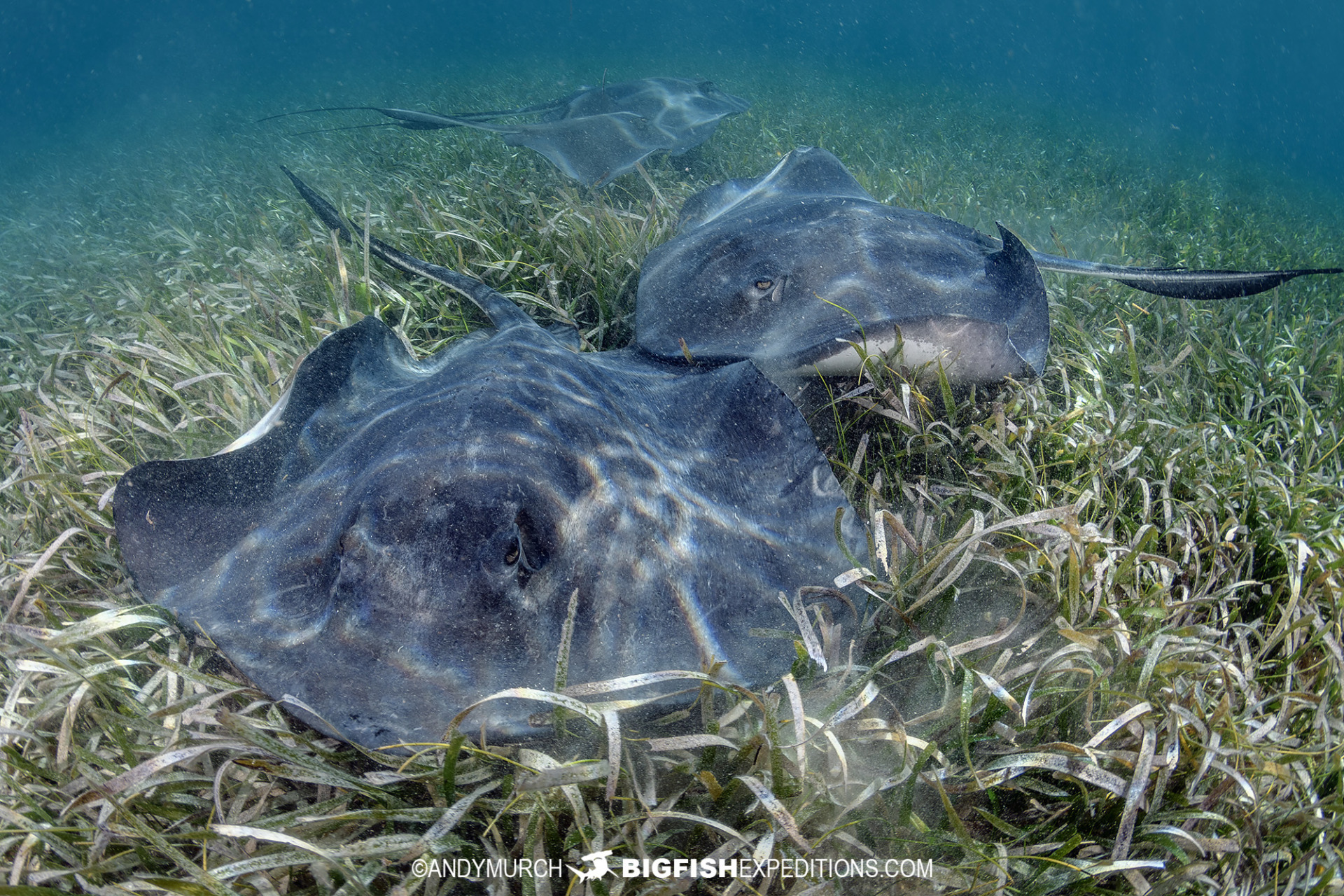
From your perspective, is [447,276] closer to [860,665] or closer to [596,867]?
[860,665]

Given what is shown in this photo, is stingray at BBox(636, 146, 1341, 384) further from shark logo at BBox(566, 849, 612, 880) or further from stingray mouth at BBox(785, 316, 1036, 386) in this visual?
shark logo at BBox(566, 849, 612, 880)

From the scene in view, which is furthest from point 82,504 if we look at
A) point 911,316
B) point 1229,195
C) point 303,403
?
point 1229,195

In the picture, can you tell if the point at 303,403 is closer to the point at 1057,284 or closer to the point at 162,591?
the point at 162,591

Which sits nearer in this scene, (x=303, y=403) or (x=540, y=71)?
(x=303, y=403)

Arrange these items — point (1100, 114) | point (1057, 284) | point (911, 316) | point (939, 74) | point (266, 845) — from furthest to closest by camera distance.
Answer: point (939, 74), point (1100, 114), point (1057, 284), point (911, 316), point (266, 845)

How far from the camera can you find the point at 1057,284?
5363mm

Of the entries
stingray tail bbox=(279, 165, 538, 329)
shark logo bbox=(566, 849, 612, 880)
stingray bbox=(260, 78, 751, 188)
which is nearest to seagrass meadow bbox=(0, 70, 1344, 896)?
shark logo bbox=(566, 849, 612, 880)

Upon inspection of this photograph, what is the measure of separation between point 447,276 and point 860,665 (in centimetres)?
314

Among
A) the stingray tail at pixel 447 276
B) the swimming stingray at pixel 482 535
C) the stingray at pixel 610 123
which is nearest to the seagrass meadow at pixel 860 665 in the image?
the swimming stingray at pixel 482 535

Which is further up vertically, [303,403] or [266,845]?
[303,403]

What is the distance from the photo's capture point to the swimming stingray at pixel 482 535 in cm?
161

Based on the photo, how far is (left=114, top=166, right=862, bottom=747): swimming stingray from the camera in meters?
1.61

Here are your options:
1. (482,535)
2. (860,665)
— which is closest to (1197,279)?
(860,665)

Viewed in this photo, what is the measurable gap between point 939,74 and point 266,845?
1454 inches
